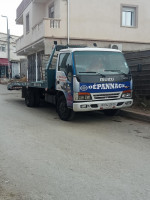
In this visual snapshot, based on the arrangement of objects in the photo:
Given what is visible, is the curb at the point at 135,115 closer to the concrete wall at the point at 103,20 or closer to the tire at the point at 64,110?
the tire at the point at 64,110

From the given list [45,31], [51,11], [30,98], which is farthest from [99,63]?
[51,11]

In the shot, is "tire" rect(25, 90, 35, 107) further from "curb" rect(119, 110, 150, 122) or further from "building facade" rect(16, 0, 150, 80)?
"building facade" rect(16, 0, 150, 80)

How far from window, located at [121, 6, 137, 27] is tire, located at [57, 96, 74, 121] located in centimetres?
1263

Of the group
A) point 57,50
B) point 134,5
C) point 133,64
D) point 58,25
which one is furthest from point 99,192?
point 134,5

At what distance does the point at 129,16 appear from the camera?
65.0 feet

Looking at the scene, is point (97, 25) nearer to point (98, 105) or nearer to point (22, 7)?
point (22, 7)

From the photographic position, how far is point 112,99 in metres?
8.08

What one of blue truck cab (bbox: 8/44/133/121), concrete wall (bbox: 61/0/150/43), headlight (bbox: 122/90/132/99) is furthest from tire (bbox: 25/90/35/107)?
concrete wall (bbox: 61/0/150/43)

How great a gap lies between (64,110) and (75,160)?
368 centimetres

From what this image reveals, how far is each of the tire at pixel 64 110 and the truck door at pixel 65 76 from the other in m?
0.36

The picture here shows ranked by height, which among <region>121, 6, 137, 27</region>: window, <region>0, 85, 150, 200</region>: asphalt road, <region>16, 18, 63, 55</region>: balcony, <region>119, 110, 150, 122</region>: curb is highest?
<region>121, 6, 137, 27</region>: window

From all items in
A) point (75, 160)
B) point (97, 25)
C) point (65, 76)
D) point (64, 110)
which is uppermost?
point (97, 25)

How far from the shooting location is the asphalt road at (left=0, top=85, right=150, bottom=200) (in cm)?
377

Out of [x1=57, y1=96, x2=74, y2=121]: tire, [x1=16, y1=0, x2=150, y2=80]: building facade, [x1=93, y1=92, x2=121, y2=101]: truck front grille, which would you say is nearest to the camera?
[x1=93, y1=92, x2=121, y2=101]: truck front grille
